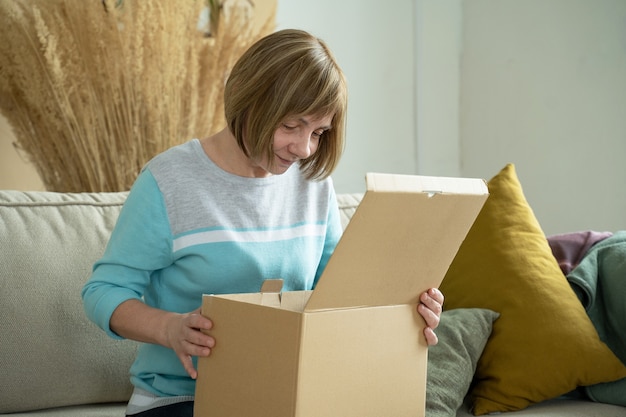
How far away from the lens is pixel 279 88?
120 cm

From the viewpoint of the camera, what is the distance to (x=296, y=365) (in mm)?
962

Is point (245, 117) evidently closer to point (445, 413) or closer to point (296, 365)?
point (296, 365)

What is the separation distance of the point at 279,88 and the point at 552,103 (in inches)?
65.4

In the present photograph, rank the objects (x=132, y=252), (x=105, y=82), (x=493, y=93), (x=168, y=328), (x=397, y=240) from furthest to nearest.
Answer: (x=493, y=93), (x=105, y=82), (x=132, y=252), (x=168, y=328), (x=397, y=240)

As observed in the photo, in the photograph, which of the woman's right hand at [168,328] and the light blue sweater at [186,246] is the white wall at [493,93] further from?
the woman's right hand at [168,328]

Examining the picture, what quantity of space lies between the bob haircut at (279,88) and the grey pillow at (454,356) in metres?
0.54

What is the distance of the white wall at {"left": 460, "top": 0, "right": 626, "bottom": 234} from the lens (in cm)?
245

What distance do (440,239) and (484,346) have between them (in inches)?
23.6

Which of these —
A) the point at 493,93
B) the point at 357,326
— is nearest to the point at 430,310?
the point at 357,326

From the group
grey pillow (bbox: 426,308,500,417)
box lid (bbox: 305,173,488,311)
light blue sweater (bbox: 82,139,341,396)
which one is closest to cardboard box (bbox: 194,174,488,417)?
box lid (bbox: 305,173,488,311)

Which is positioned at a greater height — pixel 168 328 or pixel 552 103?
pixel 552 103

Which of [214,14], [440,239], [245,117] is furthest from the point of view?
[214,14]

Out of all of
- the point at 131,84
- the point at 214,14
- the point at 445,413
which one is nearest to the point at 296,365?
the point at 445,413

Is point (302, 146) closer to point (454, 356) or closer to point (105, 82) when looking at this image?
point (454, 356)
